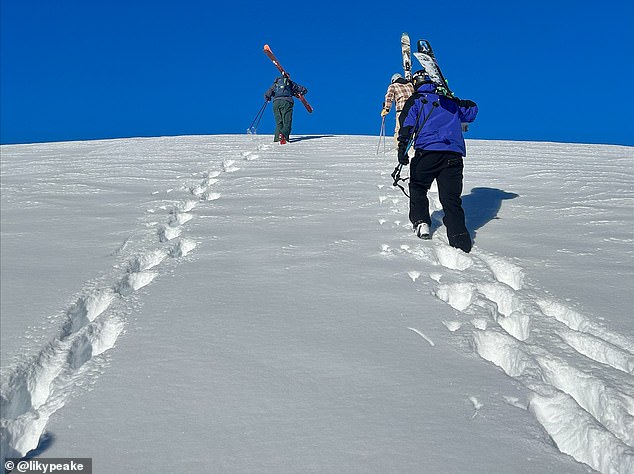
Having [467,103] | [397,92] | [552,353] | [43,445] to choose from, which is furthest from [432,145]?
[397,92]

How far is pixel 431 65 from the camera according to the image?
16.4 feet

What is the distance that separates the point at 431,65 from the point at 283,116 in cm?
763

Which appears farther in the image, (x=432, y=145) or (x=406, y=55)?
(x=406, y=55)

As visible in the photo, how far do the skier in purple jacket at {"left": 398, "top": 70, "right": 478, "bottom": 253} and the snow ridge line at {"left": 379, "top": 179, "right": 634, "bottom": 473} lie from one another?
761mm

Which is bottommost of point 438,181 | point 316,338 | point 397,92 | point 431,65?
point 316,338

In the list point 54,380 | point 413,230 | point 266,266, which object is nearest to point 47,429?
point 54,380

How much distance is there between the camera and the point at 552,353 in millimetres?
2611

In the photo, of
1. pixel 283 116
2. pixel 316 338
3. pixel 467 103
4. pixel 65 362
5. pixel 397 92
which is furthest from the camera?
pixel 283 116

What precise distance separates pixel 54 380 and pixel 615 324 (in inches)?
106

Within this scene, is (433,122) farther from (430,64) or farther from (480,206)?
(480,206)

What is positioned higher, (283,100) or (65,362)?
(283,100)

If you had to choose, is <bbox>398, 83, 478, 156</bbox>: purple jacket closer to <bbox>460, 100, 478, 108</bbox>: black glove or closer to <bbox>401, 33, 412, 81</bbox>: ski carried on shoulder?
<bbox>460, 100, 478, 108</bbox>: black glove

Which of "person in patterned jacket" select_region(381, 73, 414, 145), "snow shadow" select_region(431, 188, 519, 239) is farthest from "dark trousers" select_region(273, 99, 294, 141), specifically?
"snow shadow" select_region(431, 188, 519, 239)

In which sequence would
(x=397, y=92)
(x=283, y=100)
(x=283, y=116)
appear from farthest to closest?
(x=283, y=116) < (x=283, y=100) < (x=397, y=92)
